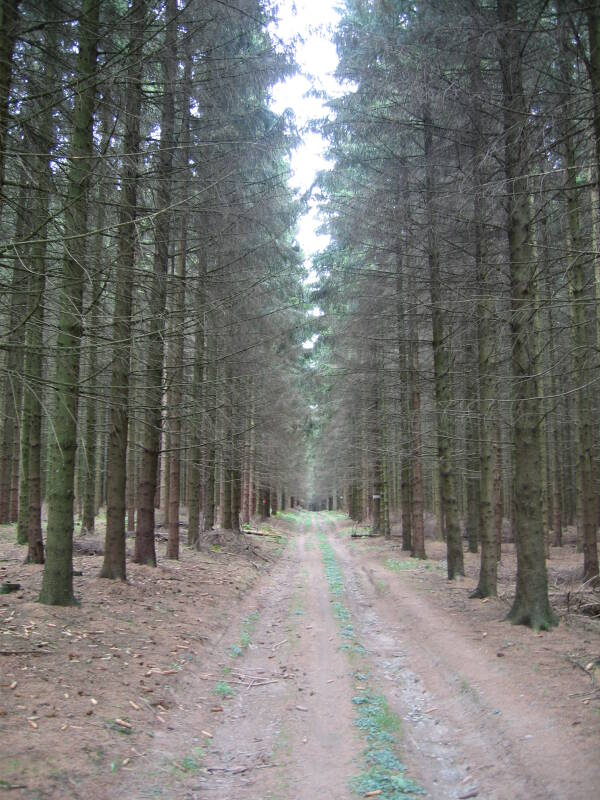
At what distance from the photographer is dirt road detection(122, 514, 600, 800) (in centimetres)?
395

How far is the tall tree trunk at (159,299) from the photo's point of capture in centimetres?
705

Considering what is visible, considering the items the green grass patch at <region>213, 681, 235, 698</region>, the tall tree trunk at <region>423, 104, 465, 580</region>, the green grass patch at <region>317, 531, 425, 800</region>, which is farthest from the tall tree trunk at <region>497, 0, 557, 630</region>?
the green grass patch at <region>213, 681, 235, 698</region>

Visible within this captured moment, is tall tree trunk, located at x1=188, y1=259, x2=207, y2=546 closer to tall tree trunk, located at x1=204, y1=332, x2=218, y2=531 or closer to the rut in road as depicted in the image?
tall tree trunk, located at x1=204, y1=332, x2=218, y2=531

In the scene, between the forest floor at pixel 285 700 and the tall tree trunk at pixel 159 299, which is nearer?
the forest floor at pixel 285 700

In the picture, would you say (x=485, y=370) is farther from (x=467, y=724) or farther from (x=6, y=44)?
(x=6, y=44)

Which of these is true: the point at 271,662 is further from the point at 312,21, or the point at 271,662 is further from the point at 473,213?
the point at 312,21

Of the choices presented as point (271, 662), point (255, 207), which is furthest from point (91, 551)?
point (255, 207)

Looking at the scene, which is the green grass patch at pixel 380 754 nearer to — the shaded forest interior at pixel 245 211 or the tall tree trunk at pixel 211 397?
the shaded forest interior at pixel 245 211

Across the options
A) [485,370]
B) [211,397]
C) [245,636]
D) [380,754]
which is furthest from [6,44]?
[485,370]

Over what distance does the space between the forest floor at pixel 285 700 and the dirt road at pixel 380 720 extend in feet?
0.06

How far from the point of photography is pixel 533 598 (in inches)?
306

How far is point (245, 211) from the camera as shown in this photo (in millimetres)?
10398

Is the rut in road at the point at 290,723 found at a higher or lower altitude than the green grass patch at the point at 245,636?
higher

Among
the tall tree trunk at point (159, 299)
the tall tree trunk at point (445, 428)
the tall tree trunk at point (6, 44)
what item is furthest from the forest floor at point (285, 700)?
the tall tree trunk at point (6, 44)
